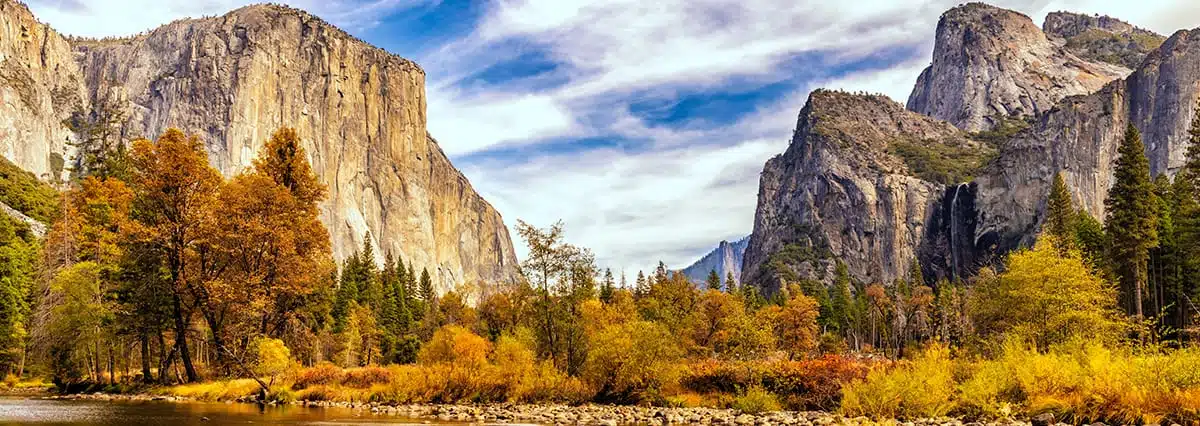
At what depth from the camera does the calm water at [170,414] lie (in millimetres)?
21875

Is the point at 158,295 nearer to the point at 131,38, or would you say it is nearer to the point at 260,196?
the point at 260,196

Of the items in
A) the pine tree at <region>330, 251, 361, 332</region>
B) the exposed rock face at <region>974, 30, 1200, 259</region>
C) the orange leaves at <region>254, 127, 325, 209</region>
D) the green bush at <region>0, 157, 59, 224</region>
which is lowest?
the pine tree at <region>330, 251, 361, 332</region>

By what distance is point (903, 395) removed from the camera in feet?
75.9

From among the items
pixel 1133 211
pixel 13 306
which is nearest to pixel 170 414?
pixel 13 306

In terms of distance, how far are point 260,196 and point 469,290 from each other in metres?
60.4

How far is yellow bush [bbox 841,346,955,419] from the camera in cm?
2289

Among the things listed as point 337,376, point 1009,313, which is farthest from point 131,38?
point 1009,313

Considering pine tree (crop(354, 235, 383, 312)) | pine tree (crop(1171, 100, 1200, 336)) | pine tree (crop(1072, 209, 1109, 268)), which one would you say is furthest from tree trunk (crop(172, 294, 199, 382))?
pine tree (crop(1072, 209, 1109, 268))

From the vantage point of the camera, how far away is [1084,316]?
33.5 meters

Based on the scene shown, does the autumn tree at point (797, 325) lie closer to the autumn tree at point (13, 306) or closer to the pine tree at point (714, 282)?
the pine tree at point (714, 282)

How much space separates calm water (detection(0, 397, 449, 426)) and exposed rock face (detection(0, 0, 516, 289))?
126m

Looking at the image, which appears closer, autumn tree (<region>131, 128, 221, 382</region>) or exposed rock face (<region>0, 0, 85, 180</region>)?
autumn tree (<region>131, 128, 221, 382</region>)

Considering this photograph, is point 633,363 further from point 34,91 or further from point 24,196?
point 34,91

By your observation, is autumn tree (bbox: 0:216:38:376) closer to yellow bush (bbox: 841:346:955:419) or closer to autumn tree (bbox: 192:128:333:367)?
autumn tree (bbox: 192:128:333:367)
